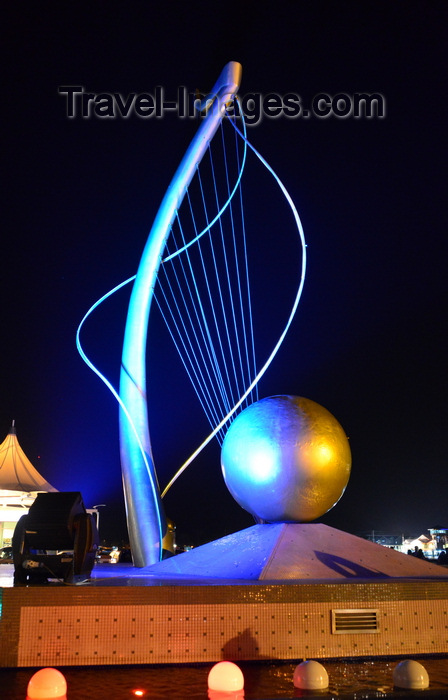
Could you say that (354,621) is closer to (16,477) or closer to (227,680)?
(227,680)

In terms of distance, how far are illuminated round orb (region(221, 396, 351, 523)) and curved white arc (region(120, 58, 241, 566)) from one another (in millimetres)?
4181

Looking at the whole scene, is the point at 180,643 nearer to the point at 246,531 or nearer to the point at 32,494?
the point at 246,531

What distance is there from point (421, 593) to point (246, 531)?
4.33 m

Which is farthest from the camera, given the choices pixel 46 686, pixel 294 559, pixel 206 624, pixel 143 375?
pixel 143 375

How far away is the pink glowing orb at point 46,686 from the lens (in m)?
5.49

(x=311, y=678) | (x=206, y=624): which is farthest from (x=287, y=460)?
(x=311, y=678)

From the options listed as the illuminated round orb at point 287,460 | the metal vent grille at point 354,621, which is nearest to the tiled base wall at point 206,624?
the metal vent grille at point 354,621

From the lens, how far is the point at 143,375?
53.5ft

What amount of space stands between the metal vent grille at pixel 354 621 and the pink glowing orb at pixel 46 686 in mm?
3562

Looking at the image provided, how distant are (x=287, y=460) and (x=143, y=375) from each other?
6.14m

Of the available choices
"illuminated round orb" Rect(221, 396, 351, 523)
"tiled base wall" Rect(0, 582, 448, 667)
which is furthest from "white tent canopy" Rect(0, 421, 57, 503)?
"tiled base wall" Rect(0, 582, 448, 667)

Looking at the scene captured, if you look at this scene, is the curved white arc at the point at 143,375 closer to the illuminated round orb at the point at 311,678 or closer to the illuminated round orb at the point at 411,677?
the illuminated round orb at the point at 311,678

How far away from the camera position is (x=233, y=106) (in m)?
16.8

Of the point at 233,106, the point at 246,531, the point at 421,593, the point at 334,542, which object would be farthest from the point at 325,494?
the point at 233,106
